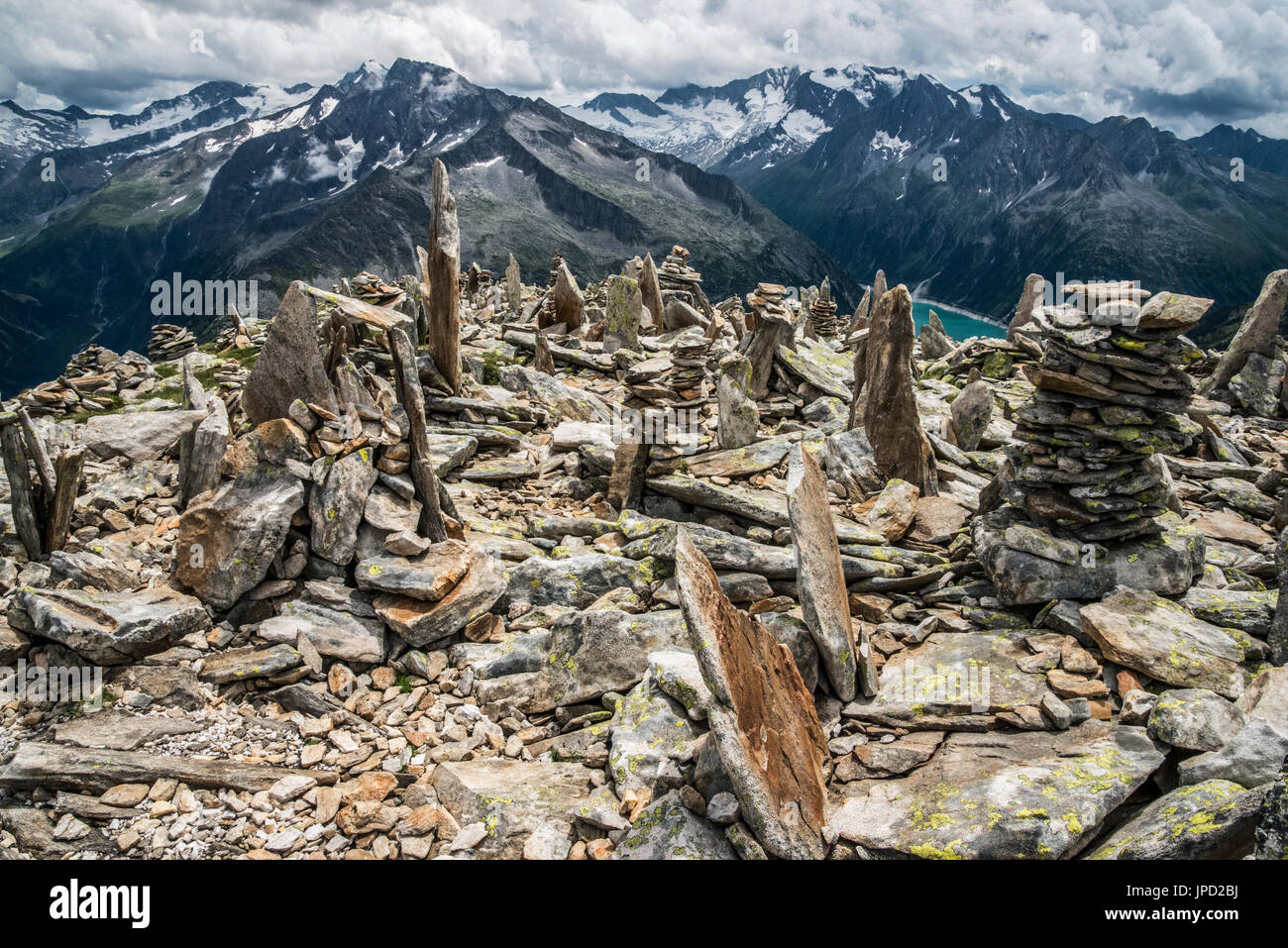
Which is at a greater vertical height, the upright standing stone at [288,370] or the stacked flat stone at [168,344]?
the stacked flat stone at [168,344]

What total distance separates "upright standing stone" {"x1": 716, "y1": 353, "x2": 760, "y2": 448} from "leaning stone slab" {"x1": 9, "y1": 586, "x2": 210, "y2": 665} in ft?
38.1

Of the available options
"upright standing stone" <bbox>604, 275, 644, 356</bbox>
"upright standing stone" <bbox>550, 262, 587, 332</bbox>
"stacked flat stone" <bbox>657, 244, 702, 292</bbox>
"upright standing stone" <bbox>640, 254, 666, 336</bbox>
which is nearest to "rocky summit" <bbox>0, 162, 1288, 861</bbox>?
"upright standing stone" <bbox>604, 275, 644, 356</bbox>

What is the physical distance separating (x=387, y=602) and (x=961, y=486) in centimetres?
1324

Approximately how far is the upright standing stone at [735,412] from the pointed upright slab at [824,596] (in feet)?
23.0

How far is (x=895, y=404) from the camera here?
52.8 ft

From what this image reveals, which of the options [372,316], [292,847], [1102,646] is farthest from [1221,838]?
[372,316]

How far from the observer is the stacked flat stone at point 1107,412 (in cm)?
1033

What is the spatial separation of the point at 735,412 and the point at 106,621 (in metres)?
12.8

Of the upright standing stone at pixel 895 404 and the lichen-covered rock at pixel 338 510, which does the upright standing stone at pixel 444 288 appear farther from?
the upright standing stone at pixel 895 404

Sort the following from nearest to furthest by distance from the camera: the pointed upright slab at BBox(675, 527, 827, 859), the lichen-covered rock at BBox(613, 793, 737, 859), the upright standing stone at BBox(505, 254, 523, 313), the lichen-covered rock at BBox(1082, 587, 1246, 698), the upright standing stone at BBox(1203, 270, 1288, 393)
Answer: the pointed upright slab at BBox(675, 527, 827, 859) < the lichen-covered rock at BBox(613, 793, 737, 859) < the lichen-covered rock at BBox(1082, 587, 1246, 698) < the upright standing stone at BBox(1203, 270, 1288, 393) < the upright standing stone at BBox(505, 254, 523, 313)

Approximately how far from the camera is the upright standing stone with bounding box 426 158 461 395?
69.3 feet

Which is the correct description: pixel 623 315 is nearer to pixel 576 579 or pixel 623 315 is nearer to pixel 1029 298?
pixel 576 579

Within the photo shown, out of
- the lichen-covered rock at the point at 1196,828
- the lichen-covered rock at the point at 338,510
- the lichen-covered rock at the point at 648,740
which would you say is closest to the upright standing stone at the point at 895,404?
the lichen-covered rock at the point at 648,740

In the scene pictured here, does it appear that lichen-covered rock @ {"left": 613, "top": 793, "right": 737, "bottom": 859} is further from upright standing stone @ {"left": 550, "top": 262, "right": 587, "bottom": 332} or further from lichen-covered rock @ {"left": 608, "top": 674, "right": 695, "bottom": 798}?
upright standing stone @ {"left": 550, "top": 262, "right": 587, "bottom": 332}
